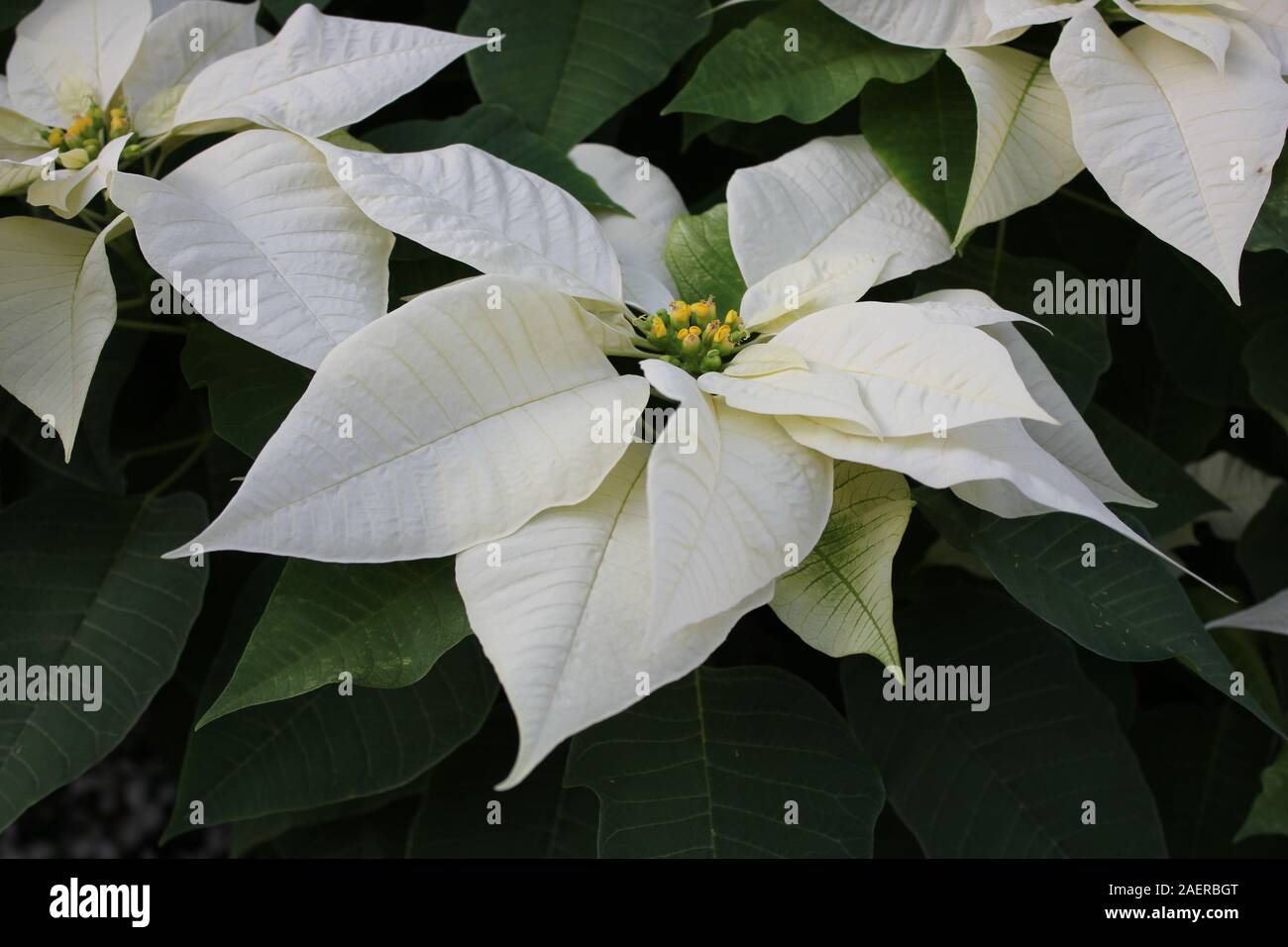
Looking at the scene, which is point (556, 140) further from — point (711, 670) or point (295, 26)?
point (711, 670)

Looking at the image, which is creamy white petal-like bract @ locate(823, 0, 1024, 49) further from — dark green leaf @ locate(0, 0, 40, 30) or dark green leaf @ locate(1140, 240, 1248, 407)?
dark green leaf @ locate(0, 0, 40, 30)

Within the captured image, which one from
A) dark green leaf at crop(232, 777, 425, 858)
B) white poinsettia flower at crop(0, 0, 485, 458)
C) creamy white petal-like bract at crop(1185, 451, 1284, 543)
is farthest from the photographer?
creamy white petal-like bract at crop(1185, 451, 1284, 543)

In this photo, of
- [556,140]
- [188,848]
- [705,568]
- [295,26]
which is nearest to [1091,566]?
[705,568]

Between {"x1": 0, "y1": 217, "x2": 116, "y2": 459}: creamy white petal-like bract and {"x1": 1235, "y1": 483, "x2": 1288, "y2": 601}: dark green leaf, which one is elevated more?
{"x1": 0, "y1": 217, "x2": 116, "y2": 459}: creamy white petal-like bract

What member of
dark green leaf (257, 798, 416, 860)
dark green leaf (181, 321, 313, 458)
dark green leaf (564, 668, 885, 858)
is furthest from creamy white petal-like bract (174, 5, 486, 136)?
dark green leaf (257, 798, 416, 860)

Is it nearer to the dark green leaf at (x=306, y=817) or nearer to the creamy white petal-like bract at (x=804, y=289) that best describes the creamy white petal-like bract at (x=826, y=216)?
the creamy white petal-like bract at (x=804, y=289)

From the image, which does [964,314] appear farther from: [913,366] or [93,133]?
[93,133]

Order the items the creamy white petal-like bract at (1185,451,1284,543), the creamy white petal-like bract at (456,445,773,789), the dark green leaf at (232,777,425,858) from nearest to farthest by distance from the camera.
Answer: the creamy white petal-like bract at (456,445,773,789) < the dark green leaf at (232,777,425,858) < the creamy white petal-like bract at (1185,451,1284,543)
